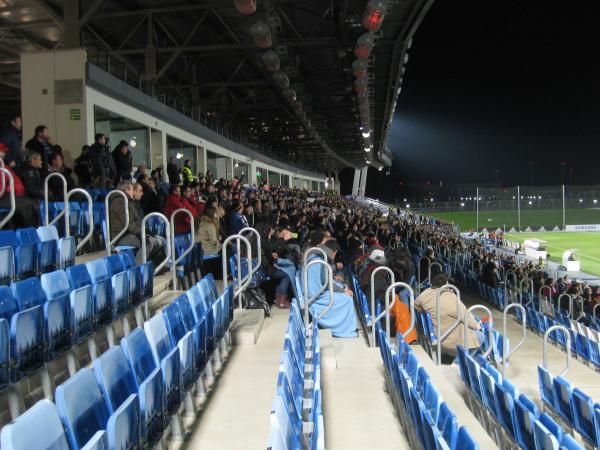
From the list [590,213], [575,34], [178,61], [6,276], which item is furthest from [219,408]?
[575,34]

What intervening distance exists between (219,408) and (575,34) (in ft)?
179

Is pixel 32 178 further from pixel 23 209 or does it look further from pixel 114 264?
pixel 114 264

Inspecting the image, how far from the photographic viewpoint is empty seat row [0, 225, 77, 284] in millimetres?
4172

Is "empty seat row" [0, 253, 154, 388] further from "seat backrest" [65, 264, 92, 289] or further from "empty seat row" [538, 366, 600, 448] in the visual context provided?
"empty seat row" [538, 366, 600, 448]

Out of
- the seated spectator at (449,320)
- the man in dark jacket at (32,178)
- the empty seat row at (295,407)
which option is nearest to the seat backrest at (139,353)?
the empty seat row at (295,407)

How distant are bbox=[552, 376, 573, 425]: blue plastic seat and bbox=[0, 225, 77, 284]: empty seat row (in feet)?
14.4

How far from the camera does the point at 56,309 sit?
3273mm

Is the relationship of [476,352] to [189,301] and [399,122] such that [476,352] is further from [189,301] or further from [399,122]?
[399,122]

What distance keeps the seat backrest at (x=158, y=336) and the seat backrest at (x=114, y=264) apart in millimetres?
1577

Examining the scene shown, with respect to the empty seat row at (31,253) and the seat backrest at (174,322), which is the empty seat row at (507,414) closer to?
the seat backrest at (174,322)

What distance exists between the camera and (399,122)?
206ft

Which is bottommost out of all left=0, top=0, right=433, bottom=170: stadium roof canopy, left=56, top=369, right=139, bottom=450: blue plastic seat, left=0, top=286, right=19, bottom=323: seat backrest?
left=56, top=369, right=139, bottom=450: blue plastic seat

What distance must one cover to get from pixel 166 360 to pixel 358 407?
170 centimetres

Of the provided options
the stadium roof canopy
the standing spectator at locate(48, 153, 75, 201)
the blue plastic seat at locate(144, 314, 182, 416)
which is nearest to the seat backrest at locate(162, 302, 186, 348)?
the blue plastic seat at locate(144, 314, 182, 416)
